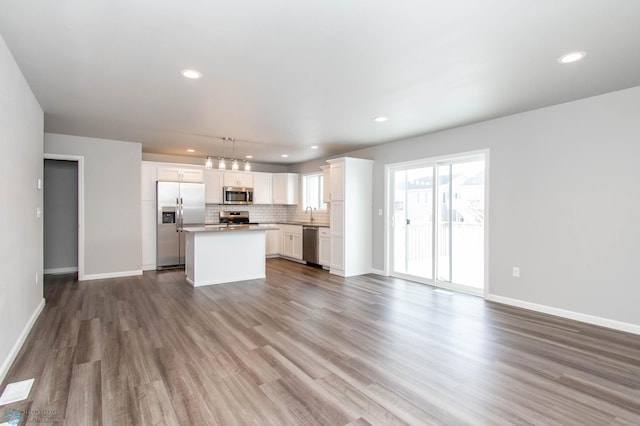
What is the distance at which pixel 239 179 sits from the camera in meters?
8.26

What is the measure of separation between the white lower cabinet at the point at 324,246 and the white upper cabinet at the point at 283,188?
2.04 metres

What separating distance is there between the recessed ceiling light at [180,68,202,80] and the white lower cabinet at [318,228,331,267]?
4.28m

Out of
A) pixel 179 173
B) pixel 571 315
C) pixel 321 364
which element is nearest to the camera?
pixel 321 364

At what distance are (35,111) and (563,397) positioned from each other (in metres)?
5.75

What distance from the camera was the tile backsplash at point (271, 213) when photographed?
27.0 feet

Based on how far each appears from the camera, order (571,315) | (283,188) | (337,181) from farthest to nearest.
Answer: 1. (283,188)
2. (337,181)
3. (571,315)

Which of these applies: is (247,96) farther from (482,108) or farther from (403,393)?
(403,393)

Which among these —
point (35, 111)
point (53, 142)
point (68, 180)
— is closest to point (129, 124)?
point (35, 111)

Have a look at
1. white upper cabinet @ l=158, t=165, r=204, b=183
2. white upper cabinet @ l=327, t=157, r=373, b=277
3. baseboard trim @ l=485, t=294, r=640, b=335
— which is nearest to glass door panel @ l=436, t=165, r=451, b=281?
baseboard trim @ l=485, t=294, r=640, b=335

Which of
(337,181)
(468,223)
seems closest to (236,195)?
(337,181)

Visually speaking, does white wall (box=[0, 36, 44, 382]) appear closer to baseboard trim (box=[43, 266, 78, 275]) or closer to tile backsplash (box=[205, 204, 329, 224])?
baseboard trim (box=[43, 266, 78, 275])

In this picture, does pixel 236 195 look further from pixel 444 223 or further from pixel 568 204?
pixel 568 204

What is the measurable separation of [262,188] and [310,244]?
2291 millimetres

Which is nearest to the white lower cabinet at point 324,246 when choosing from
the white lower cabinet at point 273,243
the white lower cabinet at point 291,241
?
the white lower cabinet at point 291,241
